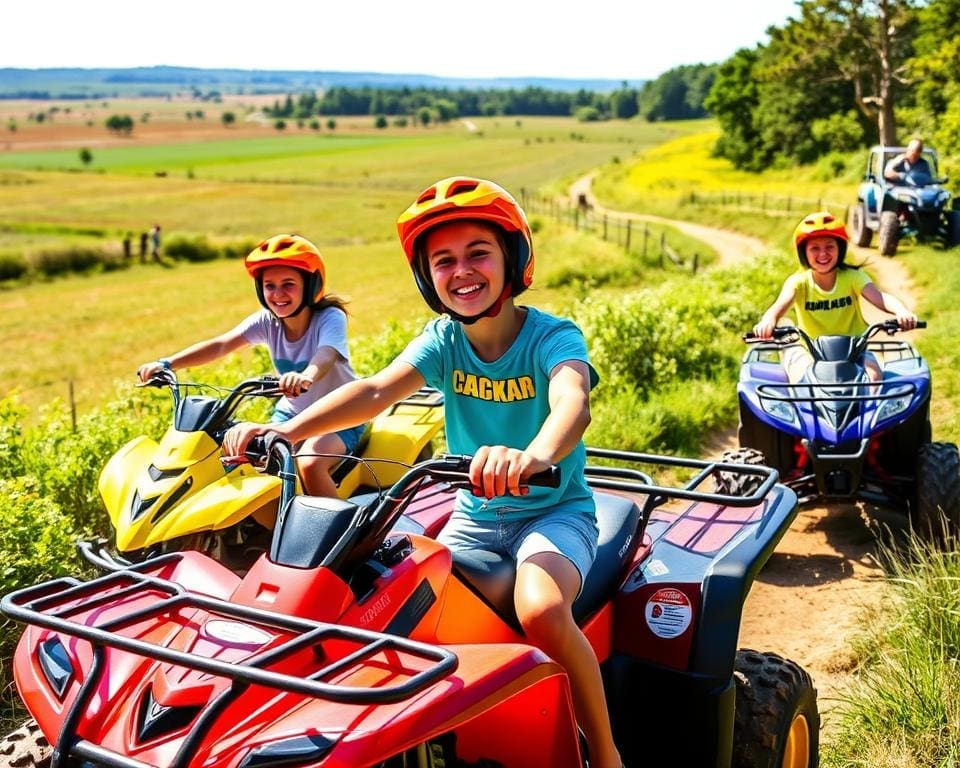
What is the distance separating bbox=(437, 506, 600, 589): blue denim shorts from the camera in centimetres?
325

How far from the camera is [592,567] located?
3557mm

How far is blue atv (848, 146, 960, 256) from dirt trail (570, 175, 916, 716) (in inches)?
490

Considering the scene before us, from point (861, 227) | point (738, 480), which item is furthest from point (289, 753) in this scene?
point (861, 227)

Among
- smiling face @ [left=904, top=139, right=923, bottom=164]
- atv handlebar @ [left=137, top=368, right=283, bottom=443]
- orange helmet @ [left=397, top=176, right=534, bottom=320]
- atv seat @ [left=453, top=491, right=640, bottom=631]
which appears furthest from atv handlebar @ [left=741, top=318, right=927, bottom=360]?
smiling face @ [left=904, top=139, right=923, bottom=164]

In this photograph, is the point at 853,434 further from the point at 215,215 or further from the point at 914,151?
the point at 215,215

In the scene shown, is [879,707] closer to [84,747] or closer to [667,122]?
[84,747]

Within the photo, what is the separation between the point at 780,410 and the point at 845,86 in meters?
49.9

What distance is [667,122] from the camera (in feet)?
579

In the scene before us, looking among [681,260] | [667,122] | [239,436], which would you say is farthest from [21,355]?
[667,122]

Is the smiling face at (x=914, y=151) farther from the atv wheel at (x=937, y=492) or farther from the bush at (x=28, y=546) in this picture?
the bush at (x=28, y=546)

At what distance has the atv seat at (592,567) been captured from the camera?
317cm

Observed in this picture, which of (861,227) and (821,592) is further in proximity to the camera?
(861,227)

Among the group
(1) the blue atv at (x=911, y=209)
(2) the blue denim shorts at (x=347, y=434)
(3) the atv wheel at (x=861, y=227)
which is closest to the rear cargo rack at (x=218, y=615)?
(2) the blue denim shorts at (x=347, y=434)

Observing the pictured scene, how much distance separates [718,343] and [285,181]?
88.8 meters
